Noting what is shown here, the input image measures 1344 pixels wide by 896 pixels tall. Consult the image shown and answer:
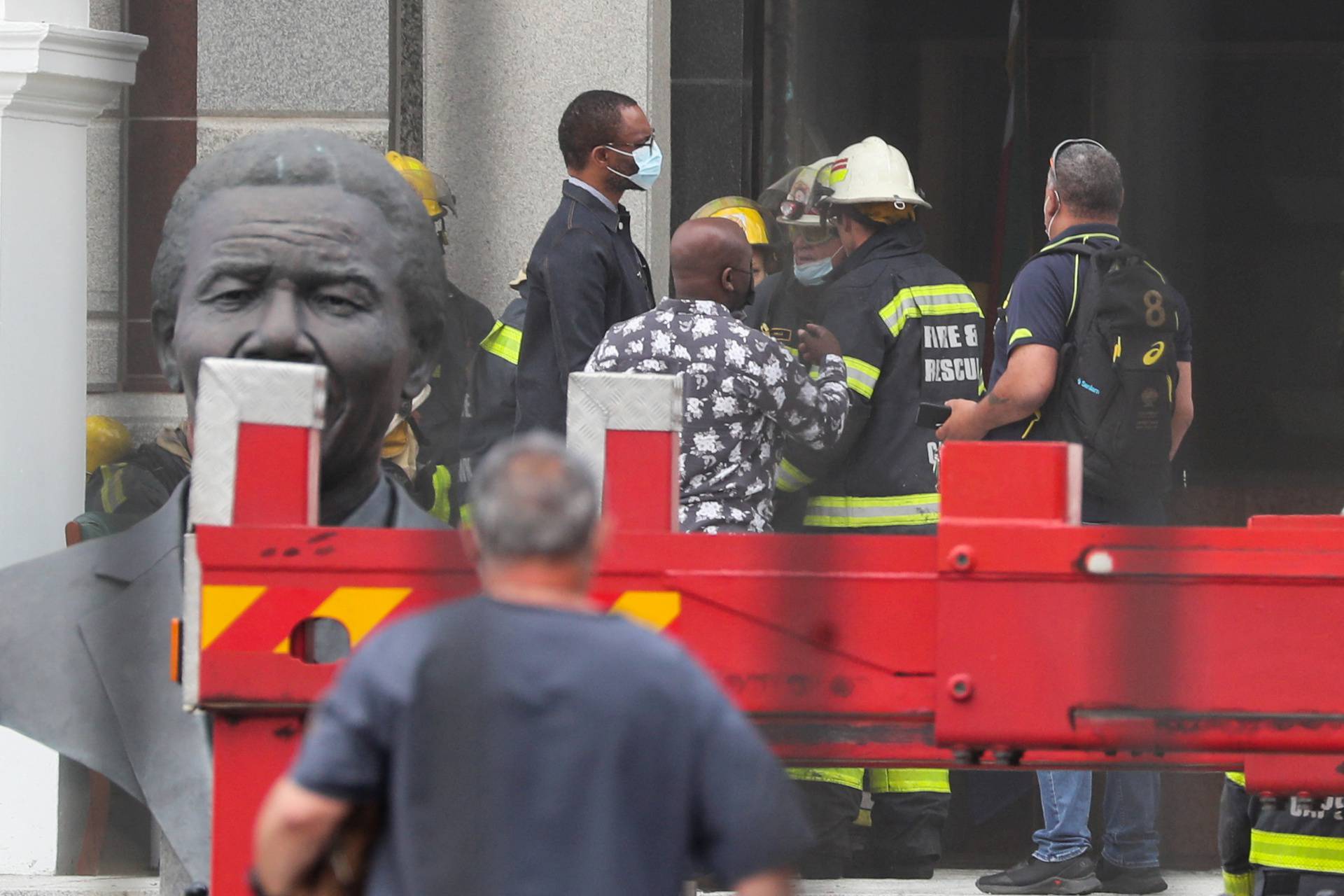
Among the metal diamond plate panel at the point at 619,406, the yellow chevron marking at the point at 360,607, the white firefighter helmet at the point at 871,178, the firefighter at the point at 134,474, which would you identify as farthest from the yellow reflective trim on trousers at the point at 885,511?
the yellow chevron marking at the point at 360,607

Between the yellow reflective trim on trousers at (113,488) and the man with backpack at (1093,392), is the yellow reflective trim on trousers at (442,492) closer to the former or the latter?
the yellow reflective trim on trousers at (113,488)

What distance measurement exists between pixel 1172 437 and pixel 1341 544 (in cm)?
244

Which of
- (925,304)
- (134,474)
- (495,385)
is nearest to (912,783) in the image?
(925,304)

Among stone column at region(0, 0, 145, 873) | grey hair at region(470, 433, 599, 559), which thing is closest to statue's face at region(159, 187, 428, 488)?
grey hair at region(470, 433, 599, 559)

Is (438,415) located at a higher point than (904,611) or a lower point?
higher

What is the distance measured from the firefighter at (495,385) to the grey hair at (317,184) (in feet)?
7.41

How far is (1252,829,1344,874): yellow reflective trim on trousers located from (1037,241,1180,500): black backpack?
1209 millimetres

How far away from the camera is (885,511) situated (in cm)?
488

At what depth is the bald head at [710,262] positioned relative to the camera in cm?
437

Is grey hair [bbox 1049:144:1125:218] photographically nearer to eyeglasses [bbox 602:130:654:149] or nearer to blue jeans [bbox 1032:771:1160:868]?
eyeglasses [bbox 602:130:654:149]

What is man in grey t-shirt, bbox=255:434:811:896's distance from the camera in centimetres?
181

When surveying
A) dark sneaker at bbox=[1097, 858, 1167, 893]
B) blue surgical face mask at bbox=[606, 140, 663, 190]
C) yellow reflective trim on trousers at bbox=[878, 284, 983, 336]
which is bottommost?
dark sneaker at bbox=[1097, 858, 1167, 893]

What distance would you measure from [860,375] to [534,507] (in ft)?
10.1

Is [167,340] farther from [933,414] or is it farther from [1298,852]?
[933,414]
